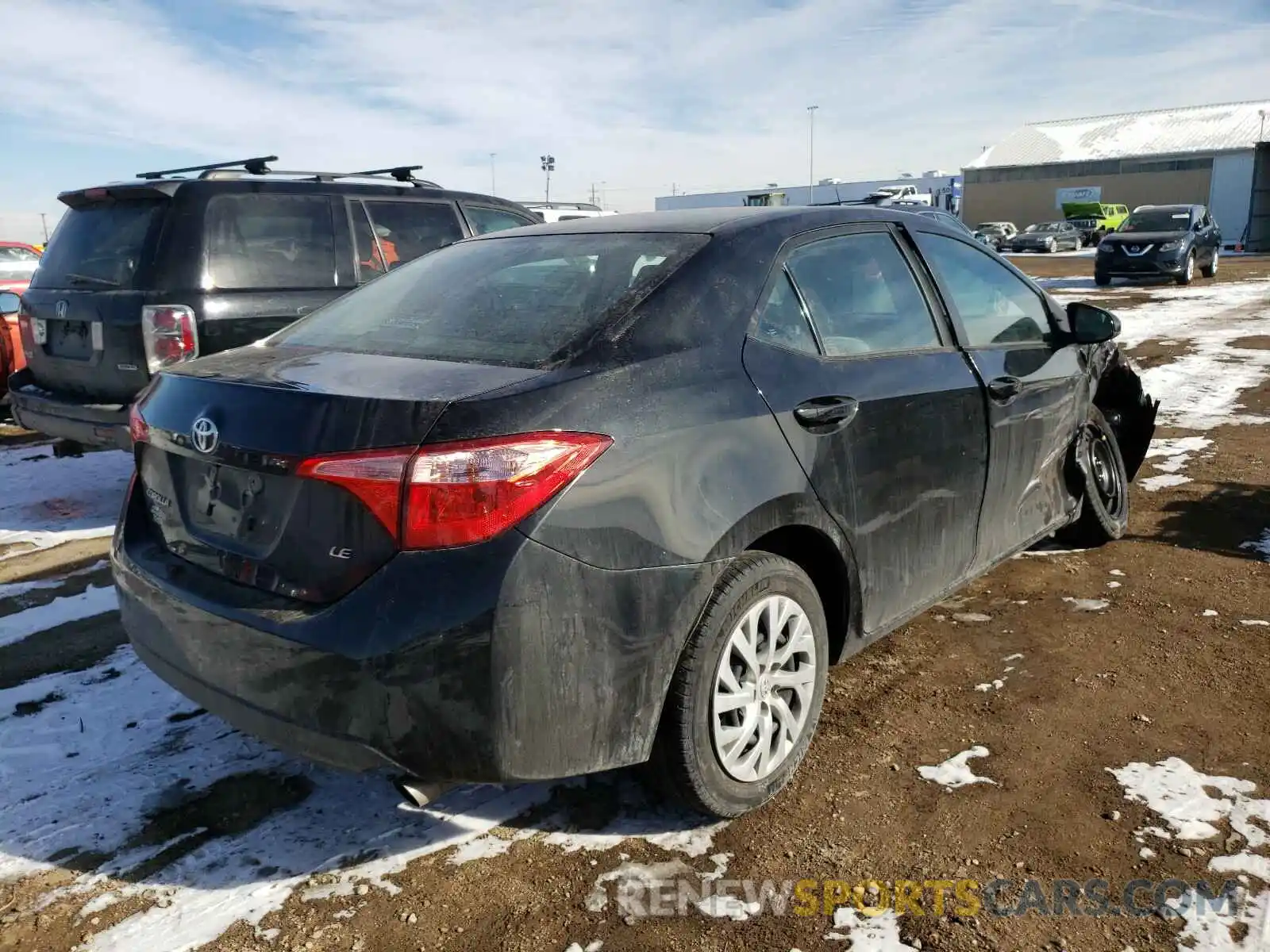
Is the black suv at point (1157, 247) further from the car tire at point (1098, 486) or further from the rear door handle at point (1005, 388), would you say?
the rear door handle at point (1005, 388)

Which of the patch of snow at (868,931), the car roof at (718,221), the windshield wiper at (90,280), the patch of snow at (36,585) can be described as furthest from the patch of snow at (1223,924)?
the windshield wiper at (90,280)

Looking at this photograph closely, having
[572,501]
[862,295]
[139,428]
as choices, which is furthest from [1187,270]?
[139,428]

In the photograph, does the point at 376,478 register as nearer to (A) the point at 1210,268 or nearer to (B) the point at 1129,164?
(A) the point at 1210,268

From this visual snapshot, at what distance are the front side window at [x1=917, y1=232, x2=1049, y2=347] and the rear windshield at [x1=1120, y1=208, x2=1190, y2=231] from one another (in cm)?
2148

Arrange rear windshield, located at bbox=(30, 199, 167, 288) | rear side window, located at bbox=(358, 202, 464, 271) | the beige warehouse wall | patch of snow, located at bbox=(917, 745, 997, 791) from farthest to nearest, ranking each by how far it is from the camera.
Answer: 1. the beige warehouse wall
2. rear side window, located at bbox=(358, 202, 464, 271)
3. rear windshield, located at bbox=(30, 199, 167, 288)
4. patch of snow, located at bbox=(917, 745, 997, 791)

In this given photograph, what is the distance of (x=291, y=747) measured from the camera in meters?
2.30

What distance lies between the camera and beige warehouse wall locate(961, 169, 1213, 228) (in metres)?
54.4

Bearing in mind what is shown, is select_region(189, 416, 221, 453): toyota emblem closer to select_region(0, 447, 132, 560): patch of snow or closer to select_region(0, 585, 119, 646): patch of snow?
select_region(0, 585, 119, 646): patch of snow

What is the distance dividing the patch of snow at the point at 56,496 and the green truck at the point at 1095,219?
46232 mm

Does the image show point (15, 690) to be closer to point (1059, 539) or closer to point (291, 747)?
point (291, 747)

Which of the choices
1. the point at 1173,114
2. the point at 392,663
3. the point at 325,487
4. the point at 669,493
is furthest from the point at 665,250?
the point at 1173,114

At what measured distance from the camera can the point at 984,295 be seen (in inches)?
155

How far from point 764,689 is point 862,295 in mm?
1358

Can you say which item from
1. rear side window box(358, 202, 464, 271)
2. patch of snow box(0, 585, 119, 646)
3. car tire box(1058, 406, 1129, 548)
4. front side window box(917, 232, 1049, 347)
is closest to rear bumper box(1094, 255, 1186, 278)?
rear side window box(358, 202, 464, 271)
